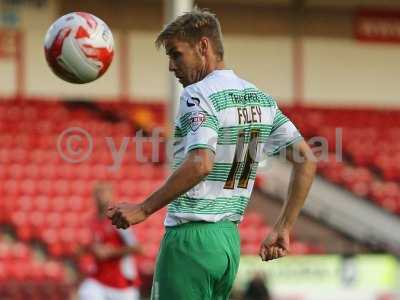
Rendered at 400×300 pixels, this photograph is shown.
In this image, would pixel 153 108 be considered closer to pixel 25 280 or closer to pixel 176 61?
pixel 25 280

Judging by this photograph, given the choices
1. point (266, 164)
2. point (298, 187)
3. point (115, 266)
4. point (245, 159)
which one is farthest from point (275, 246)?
point (266, 164)

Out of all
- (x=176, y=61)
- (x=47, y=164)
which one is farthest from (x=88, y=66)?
(x=47, y=164)

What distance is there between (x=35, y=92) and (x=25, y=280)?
4.12m

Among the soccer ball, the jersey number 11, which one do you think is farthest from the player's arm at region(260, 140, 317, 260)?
the soccer ball

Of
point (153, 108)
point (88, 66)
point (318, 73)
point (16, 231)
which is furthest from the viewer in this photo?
point (318, 73)

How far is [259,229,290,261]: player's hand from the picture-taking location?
476 centimetres

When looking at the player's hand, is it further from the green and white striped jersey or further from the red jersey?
the red jersey

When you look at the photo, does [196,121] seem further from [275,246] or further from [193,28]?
[275,246]

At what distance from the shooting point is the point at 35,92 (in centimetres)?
1733

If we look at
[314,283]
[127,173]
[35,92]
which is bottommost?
[314,283]

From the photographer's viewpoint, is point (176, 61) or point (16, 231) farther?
point (16, 231)

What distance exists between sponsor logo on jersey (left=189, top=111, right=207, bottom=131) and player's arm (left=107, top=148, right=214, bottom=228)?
169 millimetres

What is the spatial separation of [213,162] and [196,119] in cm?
19

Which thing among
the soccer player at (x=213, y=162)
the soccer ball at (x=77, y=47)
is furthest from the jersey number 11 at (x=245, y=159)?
the soccer ball at (x=77, y=47)
